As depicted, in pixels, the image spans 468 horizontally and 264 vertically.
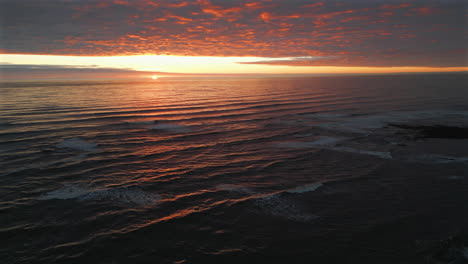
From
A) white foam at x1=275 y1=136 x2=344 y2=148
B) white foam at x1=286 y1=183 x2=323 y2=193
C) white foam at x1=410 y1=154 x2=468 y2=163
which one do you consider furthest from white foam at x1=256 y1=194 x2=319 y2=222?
white foam at x1=410 y1=154 x2=468 y2=163

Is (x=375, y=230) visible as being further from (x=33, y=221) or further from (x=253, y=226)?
(x=33, y=221)

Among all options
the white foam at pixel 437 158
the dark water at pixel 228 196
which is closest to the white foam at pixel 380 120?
the dark water at pixel 228 196

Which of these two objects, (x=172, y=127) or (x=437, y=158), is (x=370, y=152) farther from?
(x=172, y=127)

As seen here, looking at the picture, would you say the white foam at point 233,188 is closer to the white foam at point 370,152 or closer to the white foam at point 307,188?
the white foam at point 307,188

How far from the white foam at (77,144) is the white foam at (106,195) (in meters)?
7.20

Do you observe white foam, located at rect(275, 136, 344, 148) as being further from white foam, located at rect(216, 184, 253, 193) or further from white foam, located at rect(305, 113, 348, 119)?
white foam, located at rect(305, 113, 348, 119)

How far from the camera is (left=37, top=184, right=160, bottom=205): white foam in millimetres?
11977

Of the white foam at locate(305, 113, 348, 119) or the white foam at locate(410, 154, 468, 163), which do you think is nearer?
the white foam at locate(410, 154, 468, 163)

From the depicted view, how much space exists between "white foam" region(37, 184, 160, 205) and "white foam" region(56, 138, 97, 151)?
720 centimetres

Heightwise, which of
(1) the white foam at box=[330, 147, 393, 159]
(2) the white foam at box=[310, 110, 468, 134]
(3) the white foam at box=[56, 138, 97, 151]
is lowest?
(1) the white foam at box=[330, 147, 393, 159]

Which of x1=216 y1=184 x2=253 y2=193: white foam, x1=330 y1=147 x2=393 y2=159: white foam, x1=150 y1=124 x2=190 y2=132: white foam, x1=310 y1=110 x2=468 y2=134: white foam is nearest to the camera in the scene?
x1=216 y1=184 x2=253 y2=193: white foam

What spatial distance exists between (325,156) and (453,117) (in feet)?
76.2

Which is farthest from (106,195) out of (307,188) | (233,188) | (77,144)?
(77,144)

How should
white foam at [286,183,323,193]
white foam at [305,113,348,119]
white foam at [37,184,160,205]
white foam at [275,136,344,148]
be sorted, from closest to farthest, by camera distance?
white foam at [37,184,160,205], white foam at [286,183,323,193], white foam at [275,136,344,148], white foam at [305,113,348,119]
